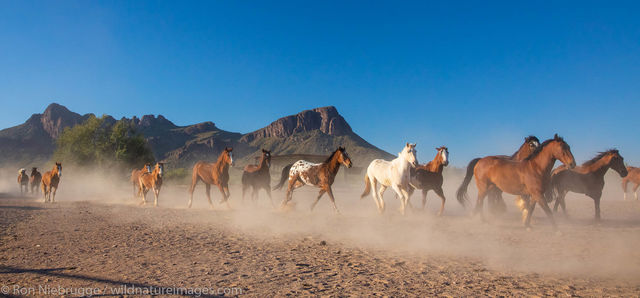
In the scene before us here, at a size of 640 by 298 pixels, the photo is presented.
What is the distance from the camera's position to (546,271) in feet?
14.9

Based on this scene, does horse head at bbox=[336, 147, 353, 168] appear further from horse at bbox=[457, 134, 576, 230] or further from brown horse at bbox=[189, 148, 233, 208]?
brown horse at bbox=[189, 148, 233, 208]

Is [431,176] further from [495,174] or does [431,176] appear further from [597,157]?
[597,157]

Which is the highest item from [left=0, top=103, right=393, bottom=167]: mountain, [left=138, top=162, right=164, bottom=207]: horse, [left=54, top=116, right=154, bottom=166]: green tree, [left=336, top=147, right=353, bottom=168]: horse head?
[left=0, top=103, right=393, bottom=167]: mountain

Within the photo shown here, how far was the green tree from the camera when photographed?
38.7 m

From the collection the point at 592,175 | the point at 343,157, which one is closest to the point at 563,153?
the point at 592,175

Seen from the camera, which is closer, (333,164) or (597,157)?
(597,157)

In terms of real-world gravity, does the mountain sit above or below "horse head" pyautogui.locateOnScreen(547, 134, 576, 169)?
above

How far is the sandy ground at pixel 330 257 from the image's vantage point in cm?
393

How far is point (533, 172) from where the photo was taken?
786 centimetres

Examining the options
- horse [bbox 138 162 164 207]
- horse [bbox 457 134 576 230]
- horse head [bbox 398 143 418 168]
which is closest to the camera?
horse [bbox 457 134 576 230]

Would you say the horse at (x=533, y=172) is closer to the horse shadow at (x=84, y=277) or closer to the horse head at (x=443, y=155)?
the horse head at (x=443, y=155)

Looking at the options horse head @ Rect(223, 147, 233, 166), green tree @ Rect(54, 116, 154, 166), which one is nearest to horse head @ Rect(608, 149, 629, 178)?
horse head @ Rect(223, 147, 233, 166)

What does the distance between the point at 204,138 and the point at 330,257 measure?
344 feet

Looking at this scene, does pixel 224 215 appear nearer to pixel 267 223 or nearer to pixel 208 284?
pixel 267 223
